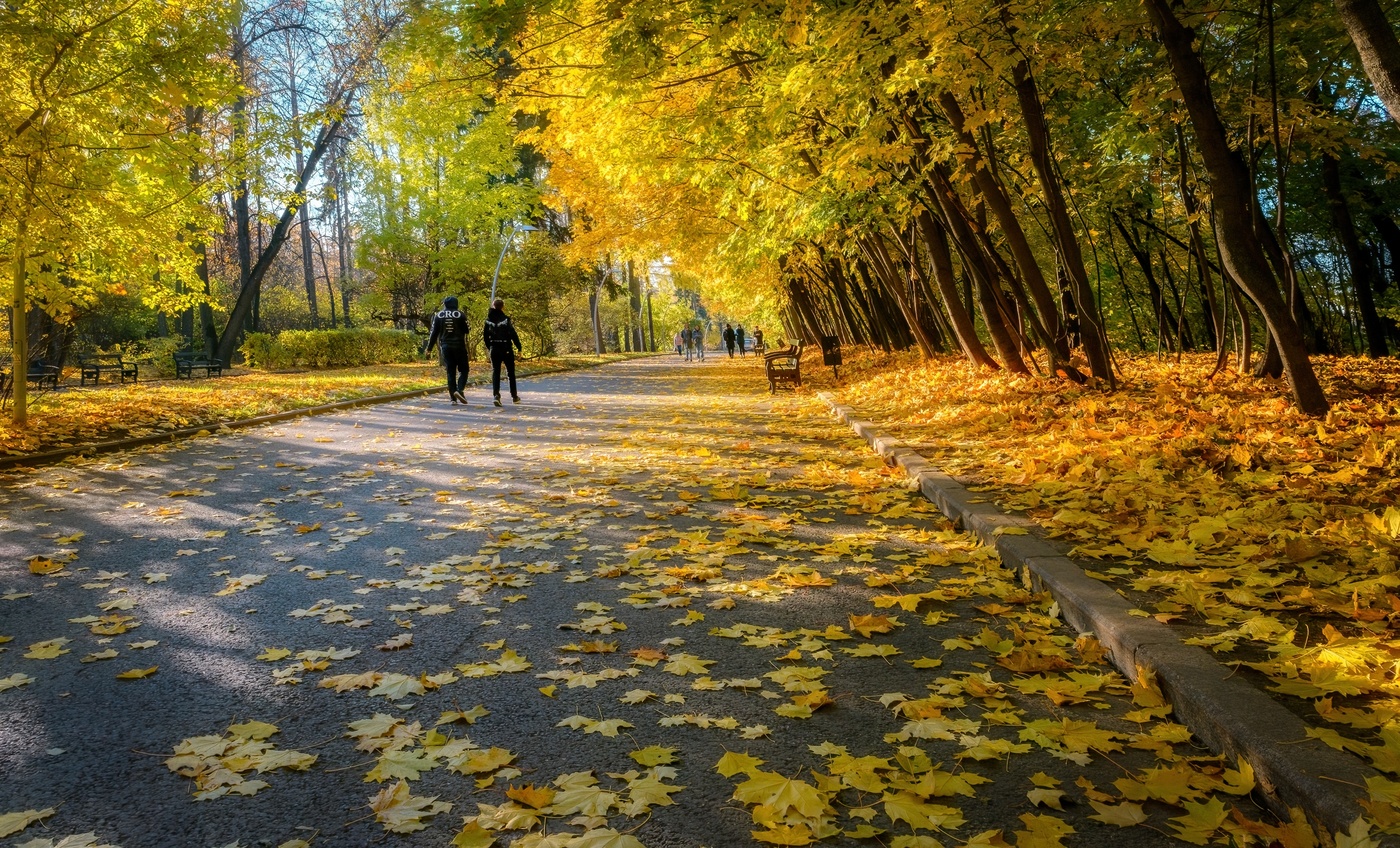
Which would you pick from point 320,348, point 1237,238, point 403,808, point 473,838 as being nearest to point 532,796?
point 473,838

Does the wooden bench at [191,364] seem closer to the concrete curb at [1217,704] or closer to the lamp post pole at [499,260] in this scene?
the lamp post pole at [499,260]

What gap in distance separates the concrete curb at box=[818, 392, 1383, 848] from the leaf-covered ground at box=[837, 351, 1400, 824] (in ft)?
0.35

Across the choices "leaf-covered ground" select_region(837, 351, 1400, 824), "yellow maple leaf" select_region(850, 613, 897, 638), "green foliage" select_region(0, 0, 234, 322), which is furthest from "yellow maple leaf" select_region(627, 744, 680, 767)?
"green foliage" select_region(0, 0, 234, 322)

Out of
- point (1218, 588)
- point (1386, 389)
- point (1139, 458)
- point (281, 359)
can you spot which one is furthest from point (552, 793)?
point (281, 359)

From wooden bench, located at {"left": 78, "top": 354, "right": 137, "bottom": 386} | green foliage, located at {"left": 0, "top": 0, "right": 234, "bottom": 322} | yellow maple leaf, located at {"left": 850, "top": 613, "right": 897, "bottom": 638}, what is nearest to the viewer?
yellow maple leaf, located at {"left": 850, "top": 613, "right": 897, "bottom": 638}

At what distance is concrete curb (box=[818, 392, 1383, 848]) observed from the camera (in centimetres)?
228

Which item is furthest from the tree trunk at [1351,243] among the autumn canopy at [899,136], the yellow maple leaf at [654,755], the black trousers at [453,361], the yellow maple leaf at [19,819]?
the yellow maple leaf at [19,819]

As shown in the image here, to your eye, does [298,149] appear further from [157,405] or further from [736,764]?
[736,764]

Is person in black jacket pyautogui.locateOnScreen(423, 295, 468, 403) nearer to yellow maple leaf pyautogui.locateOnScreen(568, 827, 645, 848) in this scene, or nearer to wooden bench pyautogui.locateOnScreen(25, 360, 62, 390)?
wooden bench pyautogui.locateOnScreen(25, 360, 62, 390)

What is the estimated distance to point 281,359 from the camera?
3066 cm

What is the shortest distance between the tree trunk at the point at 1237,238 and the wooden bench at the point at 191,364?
2479 centimetres

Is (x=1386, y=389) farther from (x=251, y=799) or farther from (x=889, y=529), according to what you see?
(x=251, y=799)

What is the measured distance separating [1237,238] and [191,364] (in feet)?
84.2

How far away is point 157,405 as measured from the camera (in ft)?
46.5
